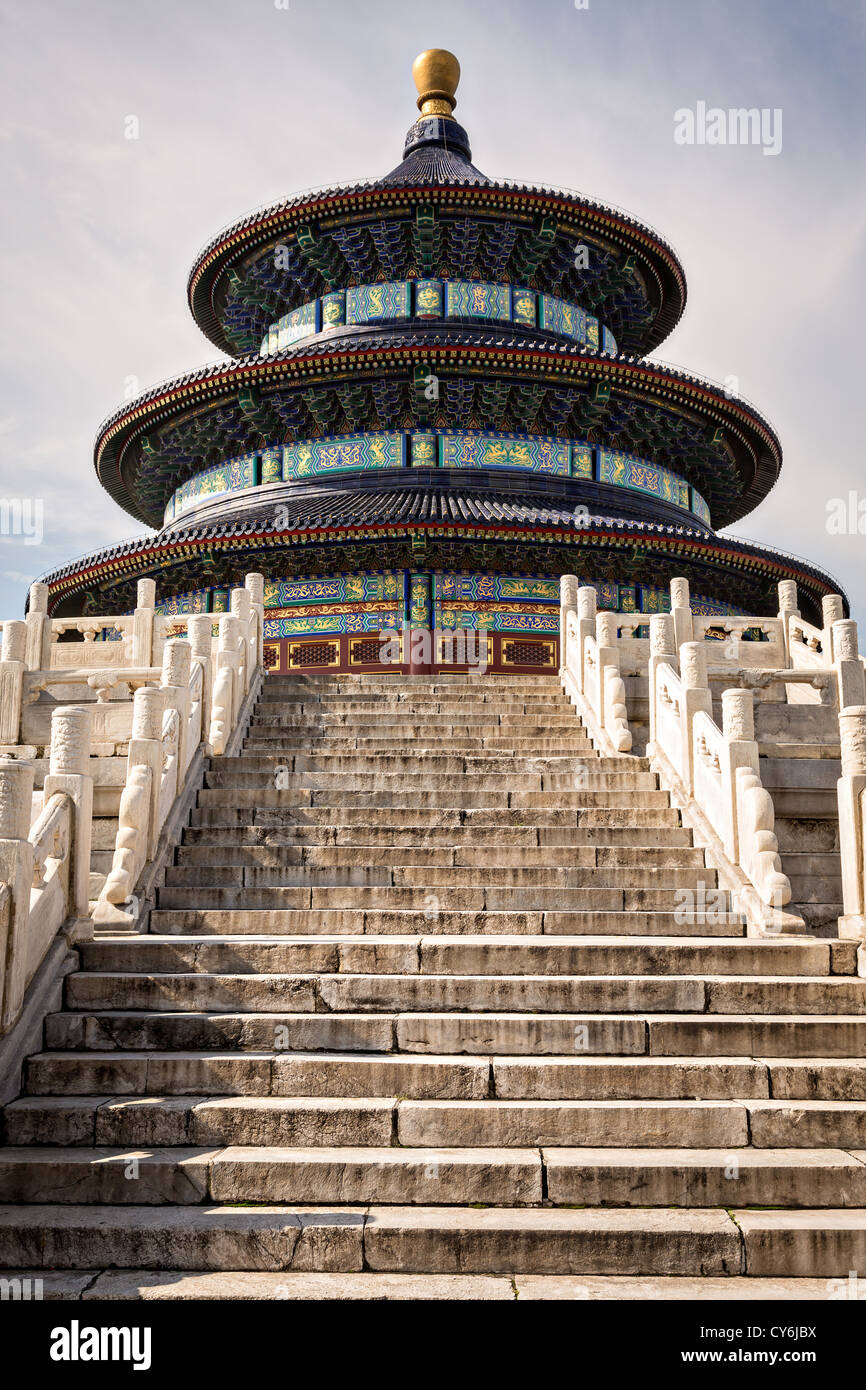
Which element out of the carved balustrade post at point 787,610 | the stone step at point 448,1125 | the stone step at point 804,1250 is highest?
the carved balustrade post at point 787,610

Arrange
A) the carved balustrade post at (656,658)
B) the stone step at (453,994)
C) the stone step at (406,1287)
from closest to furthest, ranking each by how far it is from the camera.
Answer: the stone step at (406,1287), the stone step at (453,994), the carved balustrade post at (656,658)

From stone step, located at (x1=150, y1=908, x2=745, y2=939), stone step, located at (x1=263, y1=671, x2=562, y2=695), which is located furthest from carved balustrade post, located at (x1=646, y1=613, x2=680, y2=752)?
stone step, located at (x1=150, y1=908, x2=745, y2=939)

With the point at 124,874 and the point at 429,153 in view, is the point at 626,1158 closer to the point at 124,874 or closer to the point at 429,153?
the point at 124,874

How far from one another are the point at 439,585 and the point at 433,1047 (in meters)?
14.3

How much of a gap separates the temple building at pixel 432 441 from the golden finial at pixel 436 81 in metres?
1.99

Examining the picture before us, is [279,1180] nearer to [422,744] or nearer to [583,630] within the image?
[422,744]

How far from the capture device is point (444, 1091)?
5.82 metres

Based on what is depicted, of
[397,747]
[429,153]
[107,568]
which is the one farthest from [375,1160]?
[429,153]

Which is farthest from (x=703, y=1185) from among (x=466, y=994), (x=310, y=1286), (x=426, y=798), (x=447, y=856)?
(x=426, y=798)

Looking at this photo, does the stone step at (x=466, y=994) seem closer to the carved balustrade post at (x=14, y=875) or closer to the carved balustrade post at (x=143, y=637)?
the carved balustrade post at (x=14, y=875)

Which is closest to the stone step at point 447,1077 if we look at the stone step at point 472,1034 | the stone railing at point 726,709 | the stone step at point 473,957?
the stone step at point 472,1034

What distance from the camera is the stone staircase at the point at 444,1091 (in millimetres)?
4781

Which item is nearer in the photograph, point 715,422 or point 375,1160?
point 375,1160
